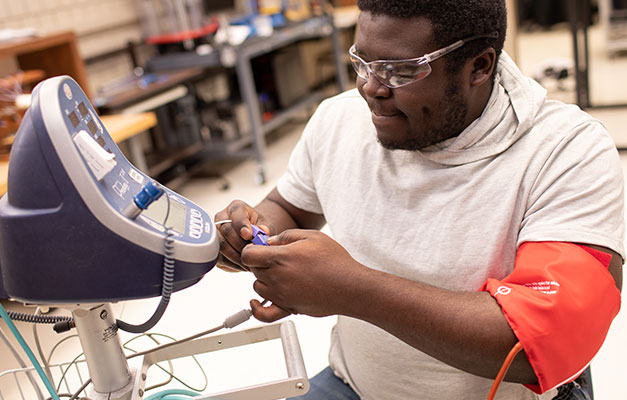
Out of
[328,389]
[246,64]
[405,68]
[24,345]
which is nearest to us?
[24,345]

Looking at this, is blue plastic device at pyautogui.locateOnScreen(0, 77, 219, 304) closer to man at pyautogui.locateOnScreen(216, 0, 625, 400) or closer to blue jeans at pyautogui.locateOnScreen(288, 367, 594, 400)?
man at pyautogui.locateOnScreen(216, 0, 625, 400)

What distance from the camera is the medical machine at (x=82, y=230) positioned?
68cm

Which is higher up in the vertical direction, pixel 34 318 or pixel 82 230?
pixel 82 230

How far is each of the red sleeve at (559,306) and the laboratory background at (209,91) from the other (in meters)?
1.12

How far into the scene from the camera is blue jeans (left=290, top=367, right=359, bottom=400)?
3.82 feet

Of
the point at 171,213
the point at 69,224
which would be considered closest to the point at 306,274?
the point at 171,213

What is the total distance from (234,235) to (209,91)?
409cm

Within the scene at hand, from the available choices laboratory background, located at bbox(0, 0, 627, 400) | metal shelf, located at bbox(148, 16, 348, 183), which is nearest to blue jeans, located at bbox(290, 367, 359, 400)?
laboratory background, located at bbox(0, 0, 627, 400)

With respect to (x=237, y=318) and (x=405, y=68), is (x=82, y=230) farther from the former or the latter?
(x=405, y=68)

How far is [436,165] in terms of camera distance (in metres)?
1.03

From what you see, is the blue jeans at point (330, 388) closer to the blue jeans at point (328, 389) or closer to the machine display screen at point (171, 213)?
the blue jeans at point (328, 389)

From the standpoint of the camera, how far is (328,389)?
1183 mm

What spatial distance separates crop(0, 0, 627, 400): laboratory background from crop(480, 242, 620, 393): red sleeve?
1.12 metres

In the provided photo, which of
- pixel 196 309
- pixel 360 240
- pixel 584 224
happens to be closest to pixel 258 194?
pixel 196 309
